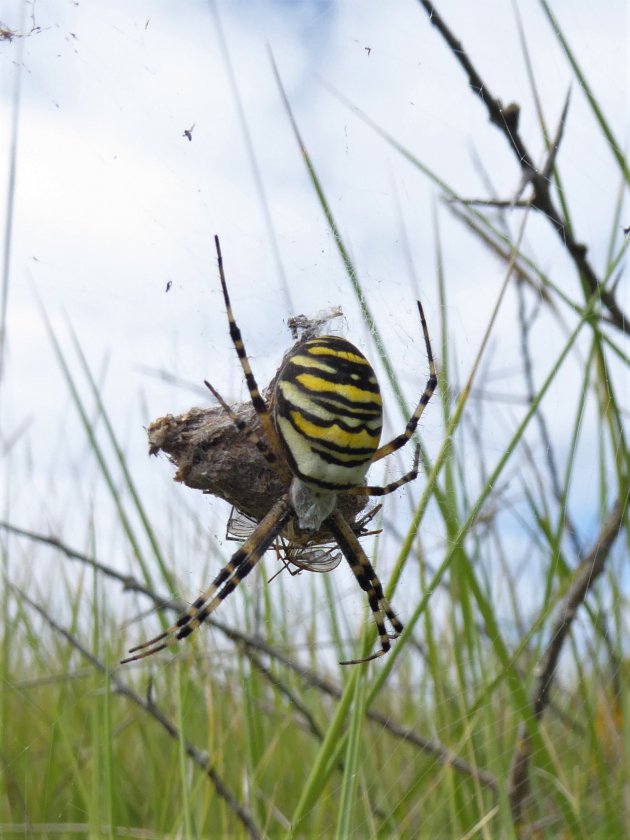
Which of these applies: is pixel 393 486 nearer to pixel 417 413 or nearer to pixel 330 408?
pixel 417 413

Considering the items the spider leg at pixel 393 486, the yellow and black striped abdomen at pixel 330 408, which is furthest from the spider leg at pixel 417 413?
the yellow and black striped abdomen at pixel 330 408

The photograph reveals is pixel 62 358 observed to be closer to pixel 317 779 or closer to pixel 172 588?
pixel 172 588

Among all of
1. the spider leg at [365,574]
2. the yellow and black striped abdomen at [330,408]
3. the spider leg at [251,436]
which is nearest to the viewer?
the yellow and black striped abdomen at [330,408]

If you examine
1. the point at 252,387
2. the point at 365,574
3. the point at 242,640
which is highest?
the point at 252,387

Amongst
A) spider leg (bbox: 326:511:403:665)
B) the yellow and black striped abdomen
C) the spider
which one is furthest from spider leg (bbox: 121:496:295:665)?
the yellow and black striped abdomen

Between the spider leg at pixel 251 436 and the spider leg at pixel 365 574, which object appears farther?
the spider leg at pixel 365 574

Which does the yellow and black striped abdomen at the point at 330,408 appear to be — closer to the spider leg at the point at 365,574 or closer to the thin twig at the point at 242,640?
the spider leg at the point at 365,574

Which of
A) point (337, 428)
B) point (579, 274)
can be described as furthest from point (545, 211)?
point (337, 428)

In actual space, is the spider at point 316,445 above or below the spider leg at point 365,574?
above

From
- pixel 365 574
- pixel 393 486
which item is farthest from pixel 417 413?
pixel 365 574
